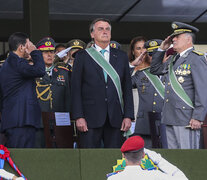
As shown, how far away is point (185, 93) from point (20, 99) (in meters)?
1.57

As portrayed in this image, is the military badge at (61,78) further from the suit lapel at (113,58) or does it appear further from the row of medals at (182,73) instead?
the row of medals at (182,73)

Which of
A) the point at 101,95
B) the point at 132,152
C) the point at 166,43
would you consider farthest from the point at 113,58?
the point at 132,152

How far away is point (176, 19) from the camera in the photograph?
39.0 ft

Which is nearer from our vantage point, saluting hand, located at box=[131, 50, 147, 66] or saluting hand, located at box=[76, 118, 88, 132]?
saluting hand, located at box=[76, 118, 88, 132]

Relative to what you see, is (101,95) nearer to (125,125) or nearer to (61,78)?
(125,125)

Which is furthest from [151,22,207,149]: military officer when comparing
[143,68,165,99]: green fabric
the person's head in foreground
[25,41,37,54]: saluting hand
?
the person's head in foreground

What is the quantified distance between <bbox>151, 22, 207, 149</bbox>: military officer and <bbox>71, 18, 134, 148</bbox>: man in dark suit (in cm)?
42

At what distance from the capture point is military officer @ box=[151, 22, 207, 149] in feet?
21.1

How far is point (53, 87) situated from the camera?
7449 mm

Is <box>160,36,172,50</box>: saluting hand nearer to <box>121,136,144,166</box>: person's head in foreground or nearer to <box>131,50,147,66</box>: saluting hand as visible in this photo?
<box>131,50,147,66</box>: saluting hand

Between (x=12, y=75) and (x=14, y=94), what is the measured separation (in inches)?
6.8

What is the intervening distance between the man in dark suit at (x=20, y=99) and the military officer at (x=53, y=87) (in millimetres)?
1073

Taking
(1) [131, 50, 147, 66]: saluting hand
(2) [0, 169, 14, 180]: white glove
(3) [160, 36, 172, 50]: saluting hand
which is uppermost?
(3) [160, 36, 172, 50]: saluting hand

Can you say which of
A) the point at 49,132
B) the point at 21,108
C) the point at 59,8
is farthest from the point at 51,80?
the point at 59,8
